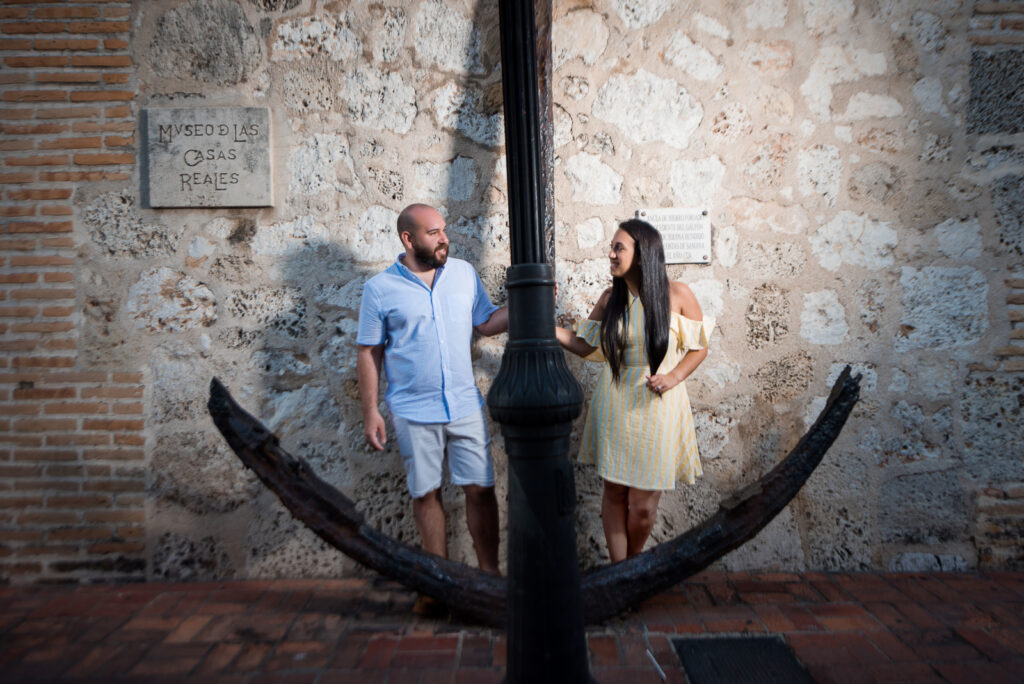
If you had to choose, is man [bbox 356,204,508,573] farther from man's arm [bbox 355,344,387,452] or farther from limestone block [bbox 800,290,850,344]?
limestone block [bbox 800,290,850,344]

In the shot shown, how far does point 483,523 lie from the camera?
2.56m

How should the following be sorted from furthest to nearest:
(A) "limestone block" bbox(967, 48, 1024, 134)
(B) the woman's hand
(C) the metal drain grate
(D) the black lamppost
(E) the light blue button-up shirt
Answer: (A) "limestone block" bbox(967, 48, 1024, 134) → (E) the light blue button-up shirt → (B) the woman's hand → (C) the metal drain grate → (D) the black lamppost

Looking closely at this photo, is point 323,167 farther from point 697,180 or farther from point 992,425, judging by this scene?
point 992,425

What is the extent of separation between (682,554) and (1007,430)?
1.93 m

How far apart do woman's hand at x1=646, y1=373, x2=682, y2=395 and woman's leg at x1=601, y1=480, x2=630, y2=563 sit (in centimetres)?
46

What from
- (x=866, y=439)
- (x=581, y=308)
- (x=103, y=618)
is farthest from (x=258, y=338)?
(x=866, y=439)

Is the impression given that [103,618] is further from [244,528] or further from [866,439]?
[866,439]

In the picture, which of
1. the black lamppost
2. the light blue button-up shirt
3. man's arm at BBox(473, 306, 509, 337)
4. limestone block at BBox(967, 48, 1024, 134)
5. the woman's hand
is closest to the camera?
the black lamppost

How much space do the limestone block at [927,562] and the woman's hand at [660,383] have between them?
1521 millimetres

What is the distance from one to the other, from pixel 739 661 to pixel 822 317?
5.38 ft

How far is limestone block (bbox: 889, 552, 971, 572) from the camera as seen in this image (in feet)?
9.20

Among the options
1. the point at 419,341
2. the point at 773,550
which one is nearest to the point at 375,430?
the point at 419,341

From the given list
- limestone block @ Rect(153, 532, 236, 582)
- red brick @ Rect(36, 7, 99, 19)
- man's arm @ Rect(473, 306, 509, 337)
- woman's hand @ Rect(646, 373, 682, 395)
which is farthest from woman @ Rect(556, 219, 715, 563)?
red brick @ Rect(36, 7, 99, 19)

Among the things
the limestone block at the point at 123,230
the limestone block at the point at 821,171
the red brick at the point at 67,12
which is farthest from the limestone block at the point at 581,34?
the red brick at the point at 67,12
